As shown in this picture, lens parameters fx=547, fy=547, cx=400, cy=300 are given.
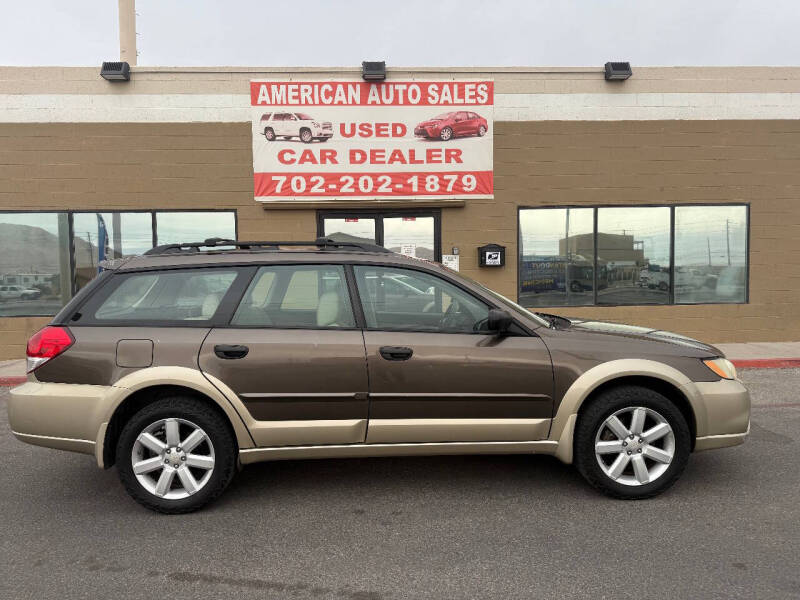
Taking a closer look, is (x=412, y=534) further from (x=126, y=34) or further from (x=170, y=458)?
(x=126, y=34)

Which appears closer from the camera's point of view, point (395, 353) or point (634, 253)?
point (395, 353)

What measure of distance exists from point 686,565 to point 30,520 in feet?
12.4

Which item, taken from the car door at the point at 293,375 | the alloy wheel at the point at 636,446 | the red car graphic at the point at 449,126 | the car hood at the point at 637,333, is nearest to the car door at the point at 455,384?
the car door at the point at 293,375

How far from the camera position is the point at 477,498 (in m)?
3.61

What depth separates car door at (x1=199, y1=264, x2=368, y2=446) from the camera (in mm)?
3420

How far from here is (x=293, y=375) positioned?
3.43 meters

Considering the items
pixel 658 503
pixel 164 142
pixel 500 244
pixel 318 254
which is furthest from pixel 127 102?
pixel 658 503

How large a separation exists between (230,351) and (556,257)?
758 cm

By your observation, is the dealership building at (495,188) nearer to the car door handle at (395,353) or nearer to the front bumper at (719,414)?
the front bumper at (719,414)

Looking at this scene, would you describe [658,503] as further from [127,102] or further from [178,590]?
[127,102]

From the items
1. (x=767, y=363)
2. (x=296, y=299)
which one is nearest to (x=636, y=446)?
(x=296, y=299)

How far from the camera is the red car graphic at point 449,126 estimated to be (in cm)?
939

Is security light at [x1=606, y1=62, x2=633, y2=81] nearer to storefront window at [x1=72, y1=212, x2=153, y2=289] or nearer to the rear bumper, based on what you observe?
storefront window at [x1=72, y1=212, x2=153, y2=289]

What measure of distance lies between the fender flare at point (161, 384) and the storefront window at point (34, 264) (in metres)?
7.24
